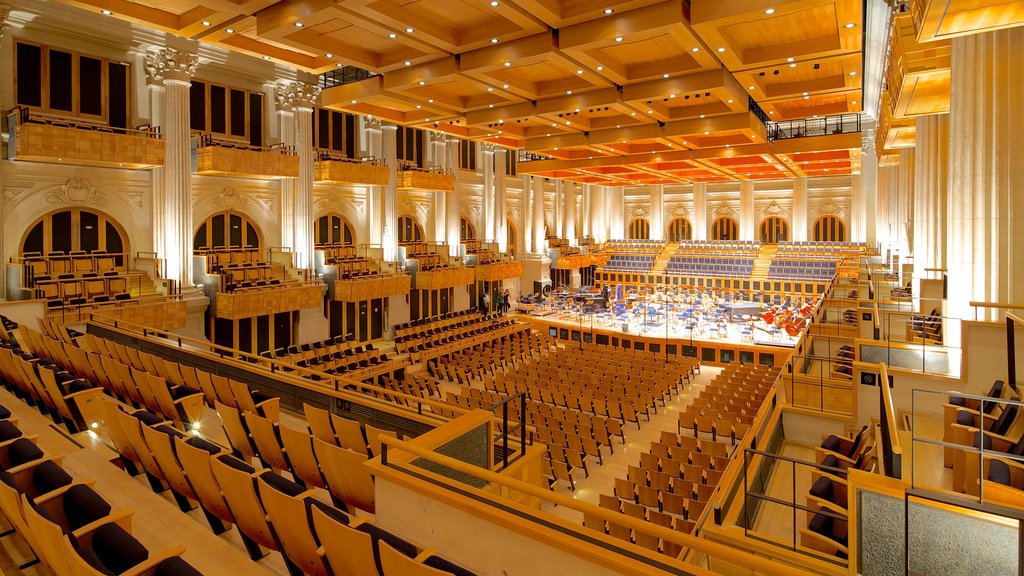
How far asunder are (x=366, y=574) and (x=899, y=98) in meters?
11.4

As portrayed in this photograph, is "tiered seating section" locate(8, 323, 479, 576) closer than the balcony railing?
Yes

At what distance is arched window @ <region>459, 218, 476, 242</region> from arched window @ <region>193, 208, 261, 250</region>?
10.5m

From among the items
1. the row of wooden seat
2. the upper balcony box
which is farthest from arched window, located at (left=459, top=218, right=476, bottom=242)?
the row of wooden seat

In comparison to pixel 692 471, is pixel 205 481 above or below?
above

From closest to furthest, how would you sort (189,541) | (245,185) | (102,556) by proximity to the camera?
(102,556)
(189,541)
(245,185)

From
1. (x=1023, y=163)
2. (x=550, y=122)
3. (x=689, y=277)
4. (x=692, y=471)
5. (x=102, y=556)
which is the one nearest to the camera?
(x=102, y=556)

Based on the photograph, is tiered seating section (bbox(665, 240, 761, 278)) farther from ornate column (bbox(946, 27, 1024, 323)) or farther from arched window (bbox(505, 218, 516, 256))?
ornate column (bbox(946, 27, 1024, 323))

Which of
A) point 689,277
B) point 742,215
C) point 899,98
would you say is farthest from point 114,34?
point 742,215

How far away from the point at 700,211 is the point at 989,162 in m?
29.1

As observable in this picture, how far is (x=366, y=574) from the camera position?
124 inches

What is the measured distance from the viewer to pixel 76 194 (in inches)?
557

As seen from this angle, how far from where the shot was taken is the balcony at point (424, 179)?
71.8ft

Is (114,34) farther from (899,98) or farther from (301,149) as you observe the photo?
(899,98)

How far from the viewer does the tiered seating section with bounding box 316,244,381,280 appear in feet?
62.6
